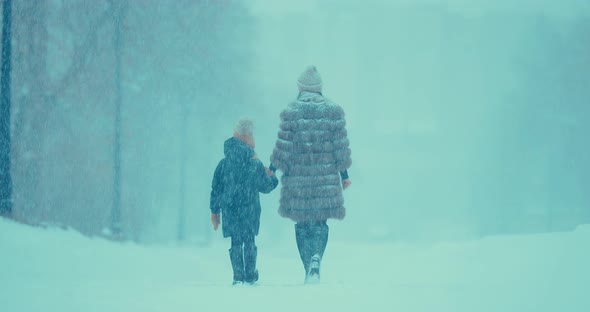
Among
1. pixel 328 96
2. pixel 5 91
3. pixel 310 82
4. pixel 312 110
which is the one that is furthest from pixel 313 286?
pixel 328 96

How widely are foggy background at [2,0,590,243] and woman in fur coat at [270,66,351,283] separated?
7.40 meters

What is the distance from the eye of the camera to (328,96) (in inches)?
1740

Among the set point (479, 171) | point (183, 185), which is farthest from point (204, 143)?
point (479, 171)

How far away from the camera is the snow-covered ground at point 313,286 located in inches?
239

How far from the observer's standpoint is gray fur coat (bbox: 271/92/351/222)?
7.49 metres

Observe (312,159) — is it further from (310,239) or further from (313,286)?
(313,286)

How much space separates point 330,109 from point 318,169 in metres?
0.66

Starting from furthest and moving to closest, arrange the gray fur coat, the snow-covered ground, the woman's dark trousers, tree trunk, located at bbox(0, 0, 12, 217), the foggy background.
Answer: the foggy background, tree trunk, located at bbox(0, 0, 12, 217), the woman's dark trousers, the gray fur coat, the snow-covered ground

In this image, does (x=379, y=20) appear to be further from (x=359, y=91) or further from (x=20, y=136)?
(x=20, y=136)

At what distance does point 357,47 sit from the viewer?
76.8 m

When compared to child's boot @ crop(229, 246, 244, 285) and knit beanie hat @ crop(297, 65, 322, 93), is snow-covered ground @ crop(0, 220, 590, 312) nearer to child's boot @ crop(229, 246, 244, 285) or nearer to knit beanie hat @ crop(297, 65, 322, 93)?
child's boot @ crop(229, 246, 244, 285)

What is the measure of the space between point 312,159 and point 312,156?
0.11 feet

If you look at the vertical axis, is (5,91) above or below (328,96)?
below

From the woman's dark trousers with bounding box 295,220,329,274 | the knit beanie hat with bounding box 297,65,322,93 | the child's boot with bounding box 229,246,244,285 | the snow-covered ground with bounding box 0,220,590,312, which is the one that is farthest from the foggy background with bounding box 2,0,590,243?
the knit beanie hat with bounding box 297,65,322,93
